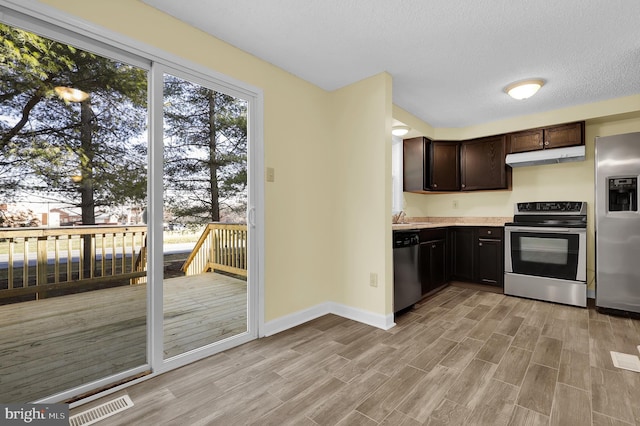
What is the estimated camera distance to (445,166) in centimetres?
455

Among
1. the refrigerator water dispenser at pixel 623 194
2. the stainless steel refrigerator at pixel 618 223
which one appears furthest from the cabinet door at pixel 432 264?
the refrigerator water dispenser at pixel 623 194

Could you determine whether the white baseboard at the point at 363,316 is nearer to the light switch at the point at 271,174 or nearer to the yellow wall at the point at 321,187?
the yellow wall at the point at 321,187

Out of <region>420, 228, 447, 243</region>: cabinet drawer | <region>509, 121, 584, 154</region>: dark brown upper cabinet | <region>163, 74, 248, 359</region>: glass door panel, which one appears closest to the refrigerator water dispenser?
<region>509, 121, 584, 154</region>: dark brown upper cabinet

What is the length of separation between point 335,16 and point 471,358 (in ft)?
8.88

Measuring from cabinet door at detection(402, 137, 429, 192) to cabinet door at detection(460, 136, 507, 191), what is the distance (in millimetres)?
698

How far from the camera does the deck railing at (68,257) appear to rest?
155cm

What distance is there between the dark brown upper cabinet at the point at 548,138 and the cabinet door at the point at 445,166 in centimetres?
75

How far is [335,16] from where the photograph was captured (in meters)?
2.04

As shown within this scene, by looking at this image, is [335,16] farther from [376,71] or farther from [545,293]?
[545,293]

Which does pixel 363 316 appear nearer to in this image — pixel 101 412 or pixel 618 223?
pixel 101 412

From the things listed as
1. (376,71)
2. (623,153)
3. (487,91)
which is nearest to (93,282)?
(376,71)

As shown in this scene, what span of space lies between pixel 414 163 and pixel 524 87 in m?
1.67

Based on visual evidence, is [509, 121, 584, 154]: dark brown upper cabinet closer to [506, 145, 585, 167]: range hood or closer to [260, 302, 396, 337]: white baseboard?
[506, 145, 585, 167]: range hood

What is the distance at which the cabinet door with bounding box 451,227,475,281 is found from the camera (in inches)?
165
